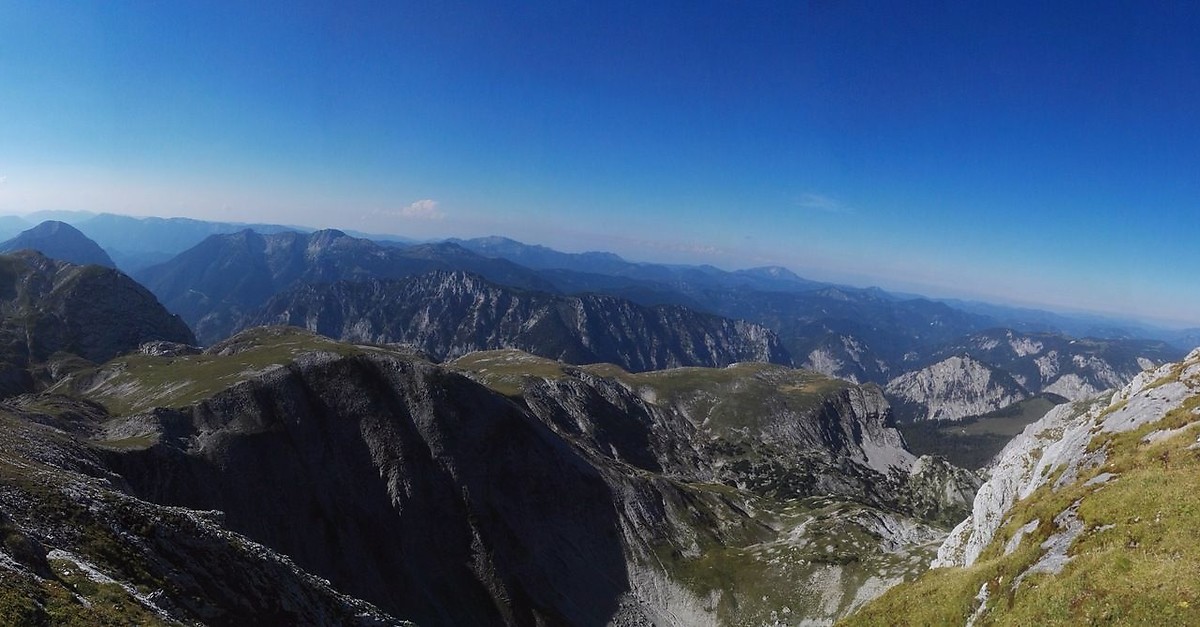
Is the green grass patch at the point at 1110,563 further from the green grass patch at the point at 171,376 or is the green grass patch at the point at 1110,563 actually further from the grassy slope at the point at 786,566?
the green grass patch at the point at 171,376

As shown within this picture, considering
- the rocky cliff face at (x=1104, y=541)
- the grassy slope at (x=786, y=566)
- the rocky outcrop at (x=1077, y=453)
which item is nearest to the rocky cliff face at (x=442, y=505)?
the grassy slope at (x=786, y=566)

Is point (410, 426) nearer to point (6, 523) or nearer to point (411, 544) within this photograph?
point (411, 544)

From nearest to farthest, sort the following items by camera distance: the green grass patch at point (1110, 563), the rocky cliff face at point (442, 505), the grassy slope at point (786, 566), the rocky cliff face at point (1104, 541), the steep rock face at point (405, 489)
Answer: the green grass patch at point (1110, 563) < the rocky cliff face at point (1104, 541) < the steep rock face at point (405, 489) < the rocky cliff face at point (442, 505) < the grassy slope at point (786, 566)

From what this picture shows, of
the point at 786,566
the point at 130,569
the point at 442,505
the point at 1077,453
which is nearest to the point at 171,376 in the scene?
the point at 442,505

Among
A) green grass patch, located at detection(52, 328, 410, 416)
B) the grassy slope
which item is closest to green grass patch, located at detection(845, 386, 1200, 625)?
the grassy slope

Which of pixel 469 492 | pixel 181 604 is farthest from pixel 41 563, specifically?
pixel 469 492

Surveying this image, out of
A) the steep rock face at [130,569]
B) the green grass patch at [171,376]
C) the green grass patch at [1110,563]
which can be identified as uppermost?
the green grass patch at [1110,563]

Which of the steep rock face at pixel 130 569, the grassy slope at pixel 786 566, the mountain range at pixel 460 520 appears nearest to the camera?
the mountain range at pixel 460 520

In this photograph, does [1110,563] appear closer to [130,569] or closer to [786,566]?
[130,569]
